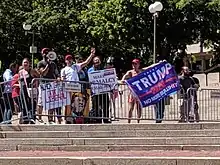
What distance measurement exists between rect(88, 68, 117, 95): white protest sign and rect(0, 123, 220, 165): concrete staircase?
1989 millimetres

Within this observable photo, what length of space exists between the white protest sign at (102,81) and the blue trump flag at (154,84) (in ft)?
2.00

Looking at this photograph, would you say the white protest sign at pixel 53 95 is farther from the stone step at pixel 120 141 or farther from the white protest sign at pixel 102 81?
the stone step at pixel 120 141

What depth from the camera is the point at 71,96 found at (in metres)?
13.0

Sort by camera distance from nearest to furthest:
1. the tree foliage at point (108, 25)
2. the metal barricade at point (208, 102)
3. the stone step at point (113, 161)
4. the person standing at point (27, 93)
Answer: the stone step at point (113, 161) < the person standing at point (27, 93) < the metal barricade at point (208, 102) < the tree foliage at point (108, 25)

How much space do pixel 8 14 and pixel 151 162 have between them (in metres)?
43.8

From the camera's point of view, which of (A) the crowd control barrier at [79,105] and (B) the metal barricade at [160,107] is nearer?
(A) the crowd control barrier at [79,105]

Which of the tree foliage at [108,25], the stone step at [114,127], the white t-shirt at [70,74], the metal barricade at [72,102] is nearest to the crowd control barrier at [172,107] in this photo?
the metal barricade at [72,102]

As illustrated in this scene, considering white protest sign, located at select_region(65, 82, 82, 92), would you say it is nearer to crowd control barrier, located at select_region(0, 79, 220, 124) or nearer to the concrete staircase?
crowd control barrier, located at select_region(0, 79, 220, 124)

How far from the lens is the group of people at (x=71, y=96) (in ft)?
41.5

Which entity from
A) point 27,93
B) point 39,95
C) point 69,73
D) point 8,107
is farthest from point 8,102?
point 69,73

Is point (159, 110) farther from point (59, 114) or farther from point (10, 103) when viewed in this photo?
point (10, 103)

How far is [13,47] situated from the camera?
51.2 m

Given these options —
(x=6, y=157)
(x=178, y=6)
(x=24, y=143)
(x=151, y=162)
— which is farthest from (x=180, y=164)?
(x=178, y=6)

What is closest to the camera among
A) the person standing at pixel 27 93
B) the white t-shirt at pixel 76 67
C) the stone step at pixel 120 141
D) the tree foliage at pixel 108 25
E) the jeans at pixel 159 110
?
the stone step at pixel 120 141
